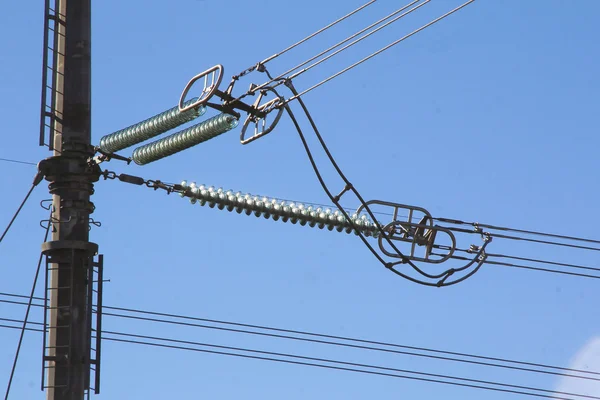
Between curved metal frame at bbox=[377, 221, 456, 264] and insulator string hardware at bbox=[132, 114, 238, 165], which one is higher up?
insulator string hardware at bbox=[132, 114, 238, 165]

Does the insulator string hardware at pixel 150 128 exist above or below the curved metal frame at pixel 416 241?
above

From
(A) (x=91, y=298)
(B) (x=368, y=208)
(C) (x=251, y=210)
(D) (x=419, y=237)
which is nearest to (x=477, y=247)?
(D) (x=419, y=237)

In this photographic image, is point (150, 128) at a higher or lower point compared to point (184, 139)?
higher

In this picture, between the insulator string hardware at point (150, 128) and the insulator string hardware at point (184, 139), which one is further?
the insulator string hardware at point (150, 128)

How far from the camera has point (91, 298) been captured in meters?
16.4

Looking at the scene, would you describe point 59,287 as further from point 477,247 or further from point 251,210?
point 477,247

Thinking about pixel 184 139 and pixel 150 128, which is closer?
pixel 184 139

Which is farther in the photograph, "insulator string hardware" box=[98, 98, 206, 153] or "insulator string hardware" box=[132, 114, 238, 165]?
"insulator string hardware" box=[98, 98, 206, 153]

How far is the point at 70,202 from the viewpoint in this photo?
16.5 metres

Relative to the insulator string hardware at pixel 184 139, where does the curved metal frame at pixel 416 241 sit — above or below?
below

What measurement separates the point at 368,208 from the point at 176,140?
136 inches

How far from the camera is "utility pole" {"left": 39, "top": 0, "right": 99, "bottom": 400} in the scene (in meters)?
15.8

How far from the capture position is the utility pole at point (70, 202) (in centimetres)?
1584

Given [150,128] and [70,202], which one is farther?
[150,128]
